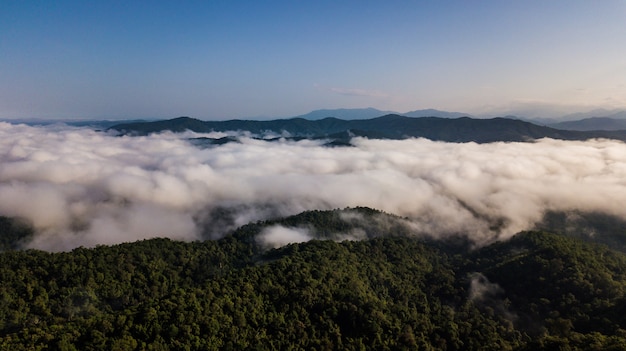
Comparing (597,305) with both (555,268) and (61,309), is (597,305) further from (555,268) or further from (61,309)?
(61,309)

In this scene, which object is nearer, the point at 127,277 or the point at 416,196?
the point at 127,277

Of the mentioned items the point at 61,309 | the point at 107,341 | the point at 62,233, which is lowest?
the point at 62,233

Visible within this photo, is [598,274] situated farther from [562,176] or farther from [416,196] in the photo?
[562,176]

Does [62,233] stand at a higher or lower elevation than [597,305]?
lower

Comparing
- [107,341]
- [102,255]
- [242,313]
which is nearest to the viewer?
[107,341]

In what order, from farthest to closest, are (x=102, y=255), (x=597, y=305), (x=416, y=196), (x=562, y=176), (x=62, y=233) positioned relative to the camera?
(x=562, y=176) < (x=416, y=196) < (x=62, y=233) < (x=102, y=255) < (x=597, y=305)

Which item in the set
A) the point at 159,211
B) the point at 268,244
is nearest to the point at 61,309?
the point at 268,244

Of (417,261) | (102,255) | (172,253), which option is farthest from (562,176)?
(102,255)
